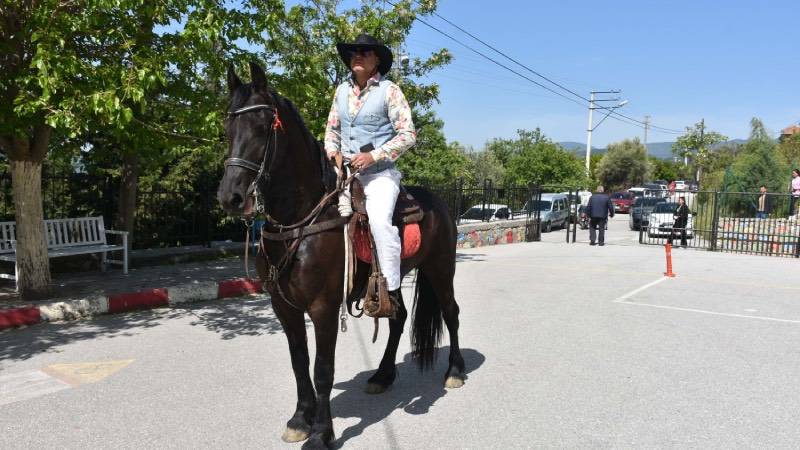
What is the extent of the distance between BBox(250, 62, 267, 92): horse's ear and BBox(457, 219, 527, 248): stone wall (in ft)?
42.2

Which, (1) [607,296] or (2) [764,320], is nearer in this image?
(2) [764,320]

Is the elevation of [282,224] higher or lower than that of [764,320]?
higher

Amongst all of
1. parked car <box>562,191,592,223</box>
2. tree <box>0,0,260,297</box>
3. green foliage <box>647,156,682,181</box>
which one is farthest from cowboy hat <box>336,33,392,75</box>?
green foliage <box>647,156,682,181</box>

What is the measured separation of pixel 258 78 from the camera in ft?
10.4

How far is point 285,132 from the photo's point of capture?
3336 millimetres

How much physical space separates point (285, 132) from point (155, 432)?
2194 millimetres

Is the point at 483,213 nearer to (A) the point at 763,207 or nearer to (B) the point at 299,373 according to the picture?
(A) the point at 763,207

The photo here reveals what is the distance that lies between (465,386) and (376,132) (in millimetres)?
2307

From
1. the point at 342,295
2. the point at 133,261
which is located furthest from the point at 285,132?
the point at 133,261

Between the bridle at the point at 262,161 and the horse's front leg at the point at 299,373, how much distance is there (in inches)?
33.8

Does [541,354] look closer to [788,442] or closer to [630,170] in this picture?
[788,442]

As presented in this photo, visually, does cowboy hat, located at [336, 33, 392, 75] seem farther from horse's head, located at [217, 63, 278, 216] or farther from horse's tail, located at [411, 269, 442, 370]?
horse's tail, located at [411, 269, 442, 370]

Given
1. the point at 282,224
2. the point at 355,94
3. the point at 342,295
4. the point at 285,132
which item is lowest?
the point at 342,295

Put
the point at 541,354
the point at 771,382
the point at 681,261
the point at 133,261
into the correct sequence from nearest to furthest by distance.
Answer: the point at 771,382 < the point at 541,354 < the point at 133,261 < the point at 681,261
